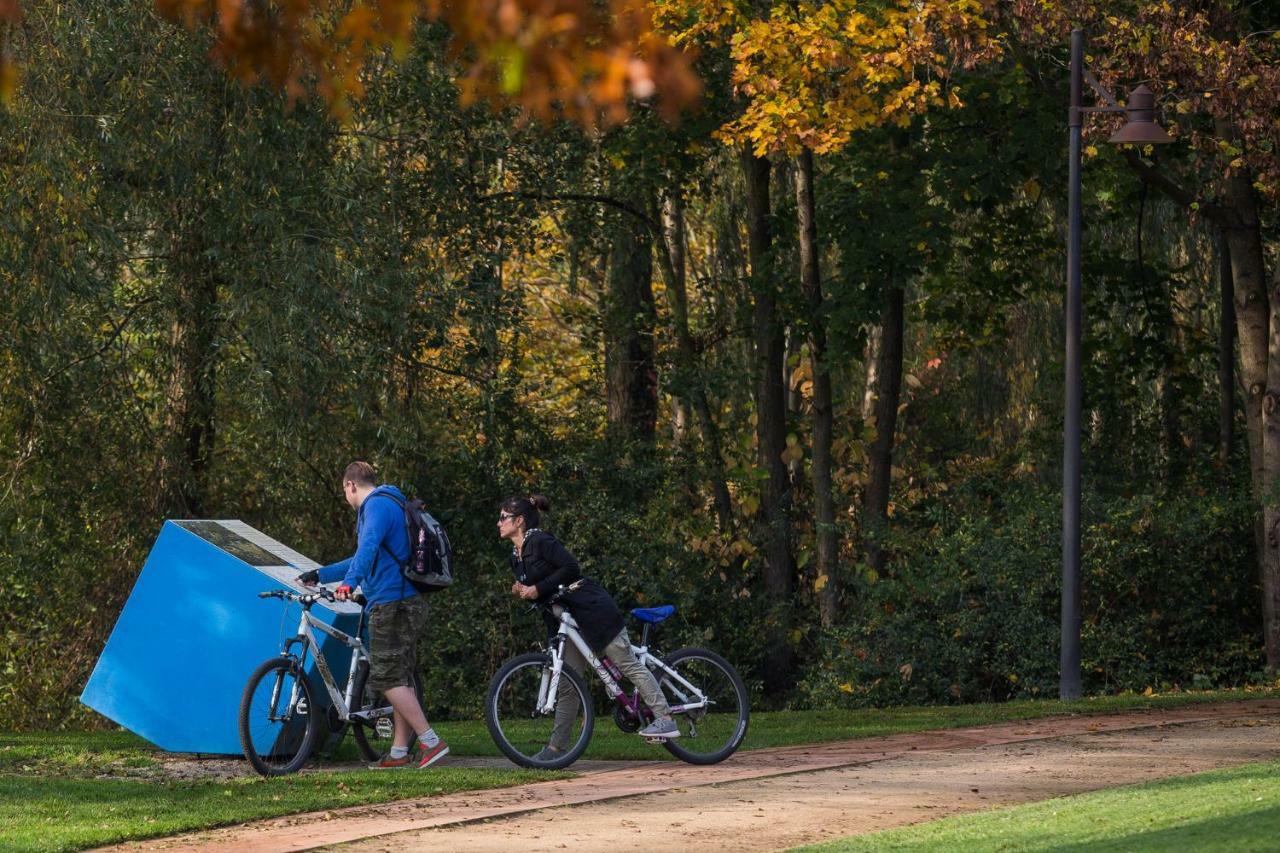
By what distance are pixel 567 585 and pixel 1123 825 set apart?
145 inches

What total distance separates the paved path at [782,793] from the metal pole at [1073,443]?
107 inches

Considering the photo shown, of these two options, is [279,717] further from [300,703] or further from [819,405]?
[819,405]

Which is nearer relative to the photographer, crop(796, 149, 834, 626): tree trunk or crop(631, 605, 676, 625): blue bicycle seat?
crop(631, 605, 676, 625): blue bicycle seat

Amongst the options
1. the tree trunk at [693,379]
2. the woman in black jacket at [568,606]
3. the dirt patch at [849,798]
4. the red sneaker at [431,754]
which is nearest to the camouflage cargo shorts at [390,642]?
the red sneaker at [431,754]

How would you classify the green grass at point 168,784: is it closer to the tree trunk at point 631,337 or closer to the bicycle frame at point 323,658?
the bicycle frame at point 323,658

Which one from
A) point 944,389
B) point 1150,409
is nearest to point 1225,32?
point 1150,409

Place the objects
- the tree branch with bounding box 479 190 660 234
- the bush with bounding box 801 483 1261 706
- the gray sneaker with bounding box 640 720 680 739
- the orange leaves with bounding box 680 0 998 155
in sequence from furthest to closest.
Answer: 1. the tree branch with bounding box 479 190 660 234
2. the bush with bounding box 801 483 1261 706
3. the orange leaves with bounding box 680 0 998 155
4. the gray sneaker with bounding box 640 720 680 739

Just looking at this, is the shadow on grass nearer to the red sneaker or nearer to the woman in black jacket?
the woman in black jacket

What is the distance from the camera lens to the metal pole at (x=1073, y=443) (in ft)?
53.2

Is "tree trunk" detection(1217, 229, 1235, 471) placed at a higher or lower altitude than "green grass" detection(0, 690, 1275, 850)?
higher

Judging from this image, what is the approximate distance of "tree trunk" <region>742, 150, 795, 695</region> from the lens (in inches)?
882

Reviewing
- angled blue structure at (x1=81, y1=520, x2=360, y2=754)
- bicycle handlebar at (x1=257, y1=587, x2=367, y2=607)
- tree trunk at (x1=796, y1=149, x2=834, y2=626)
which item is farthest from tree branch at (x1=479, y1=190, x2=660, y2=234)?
bicycle handlebar at (x1=257, y1=587, x2=367, y2=607)

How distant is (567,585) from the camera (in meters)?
10.9

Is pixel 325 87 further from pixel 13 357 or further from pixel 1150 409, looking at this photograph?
pixel 1150 409
